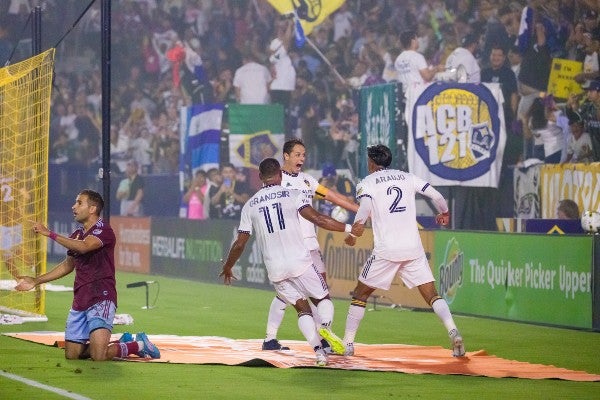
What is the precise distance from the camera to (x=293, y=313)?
66.9ft

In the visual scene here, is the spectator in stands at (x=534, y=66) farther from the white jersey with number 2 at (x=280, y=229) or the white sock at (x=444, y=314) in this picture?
the white jersey with number 2 at (x=280, y=229)

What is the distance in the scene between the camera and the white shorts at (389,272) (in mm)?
13961

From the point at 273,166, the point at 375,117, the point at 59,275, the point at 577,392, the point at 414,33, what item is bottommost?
the point at 577,392

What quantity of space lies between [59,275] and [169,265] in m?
17.3

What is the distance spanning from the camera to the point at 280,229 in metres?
13.0

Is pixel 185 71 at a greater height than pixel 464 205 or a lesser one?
greater

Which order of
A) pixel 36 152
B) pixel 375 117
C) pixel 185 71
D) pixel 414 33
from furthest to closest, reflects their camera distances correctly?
pixel 185 71
pixel 414 33
pixel 375 117
pixel 36 152

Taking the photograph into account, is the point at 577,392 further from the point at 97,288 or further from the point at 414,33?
the point at 414,33

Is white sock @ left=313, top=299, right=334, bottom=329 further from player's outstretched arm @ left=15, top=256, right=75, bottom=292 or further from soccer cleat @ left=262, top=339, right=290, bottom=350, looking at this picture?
player's outstretched arm @ left=15, top=256, right=75, bottom=292

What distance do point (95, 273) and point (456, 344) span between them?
3743mm

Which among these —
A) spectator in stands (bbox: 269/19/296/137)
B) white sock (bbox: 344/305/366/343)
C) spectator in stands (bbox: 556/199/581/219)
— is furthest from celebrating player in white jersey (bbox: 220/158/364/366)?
spectator in stands (bbox: 269/19/296/137)

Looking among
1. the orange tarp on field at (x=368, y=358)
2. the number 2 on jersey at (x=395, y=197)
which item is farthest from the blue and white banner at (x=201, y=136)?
the number 2 on jersey at (x=395, y=197)

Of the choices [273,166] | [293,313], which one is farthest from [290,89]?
[273,166]

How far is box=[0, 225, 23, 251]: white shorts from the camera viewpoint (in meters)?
20.7
